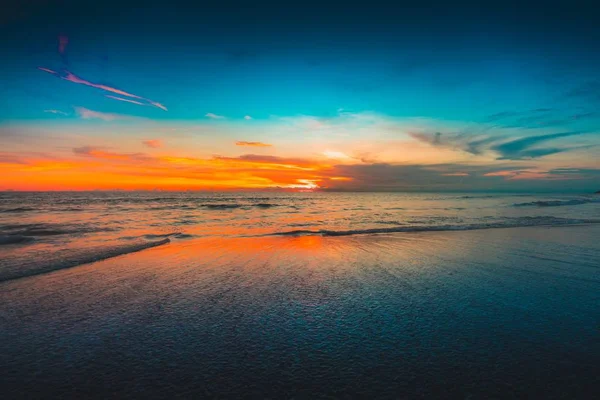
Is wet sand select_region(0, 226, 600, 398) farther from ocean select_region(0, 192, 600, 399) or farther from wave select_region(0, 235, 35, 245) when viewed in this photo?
wave select_region(0, 235, 35, 245)

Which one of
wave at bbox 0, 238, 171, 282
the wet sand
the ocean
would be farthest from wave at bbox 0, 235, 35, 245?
the wet sand

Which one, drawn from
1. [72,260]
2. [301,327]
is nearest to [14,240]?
[72,260]

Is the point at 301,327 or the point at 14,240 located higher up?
the point at 301,327

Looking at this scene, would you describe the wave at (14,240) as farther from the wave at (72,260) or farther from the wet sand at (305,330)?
the wet sand at (305,330)

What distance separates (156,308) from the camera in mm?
6152

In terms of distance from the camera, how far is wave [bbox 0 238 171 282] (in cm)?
898

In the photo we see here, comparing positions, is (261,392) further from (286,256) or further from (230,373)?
(286,256)

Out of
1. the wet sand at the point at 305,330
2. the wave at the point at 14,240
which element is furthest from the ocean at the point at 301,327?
the wave at the point at 14,240

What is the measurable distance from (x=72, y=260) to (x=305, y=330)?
9.32m

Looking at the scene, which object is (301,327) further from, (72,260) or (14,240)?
(14,240)

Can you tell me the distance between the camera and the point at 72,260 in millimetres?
10516

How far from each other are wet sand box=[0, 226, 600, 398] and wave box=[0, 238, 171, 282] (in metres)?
0.60

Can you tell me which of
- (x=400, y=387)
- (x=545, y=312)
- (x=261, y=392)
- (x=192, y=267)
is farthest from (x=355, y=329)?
(x=192, y=267)

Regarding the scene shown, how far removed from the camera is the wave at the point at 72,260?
8.98m
